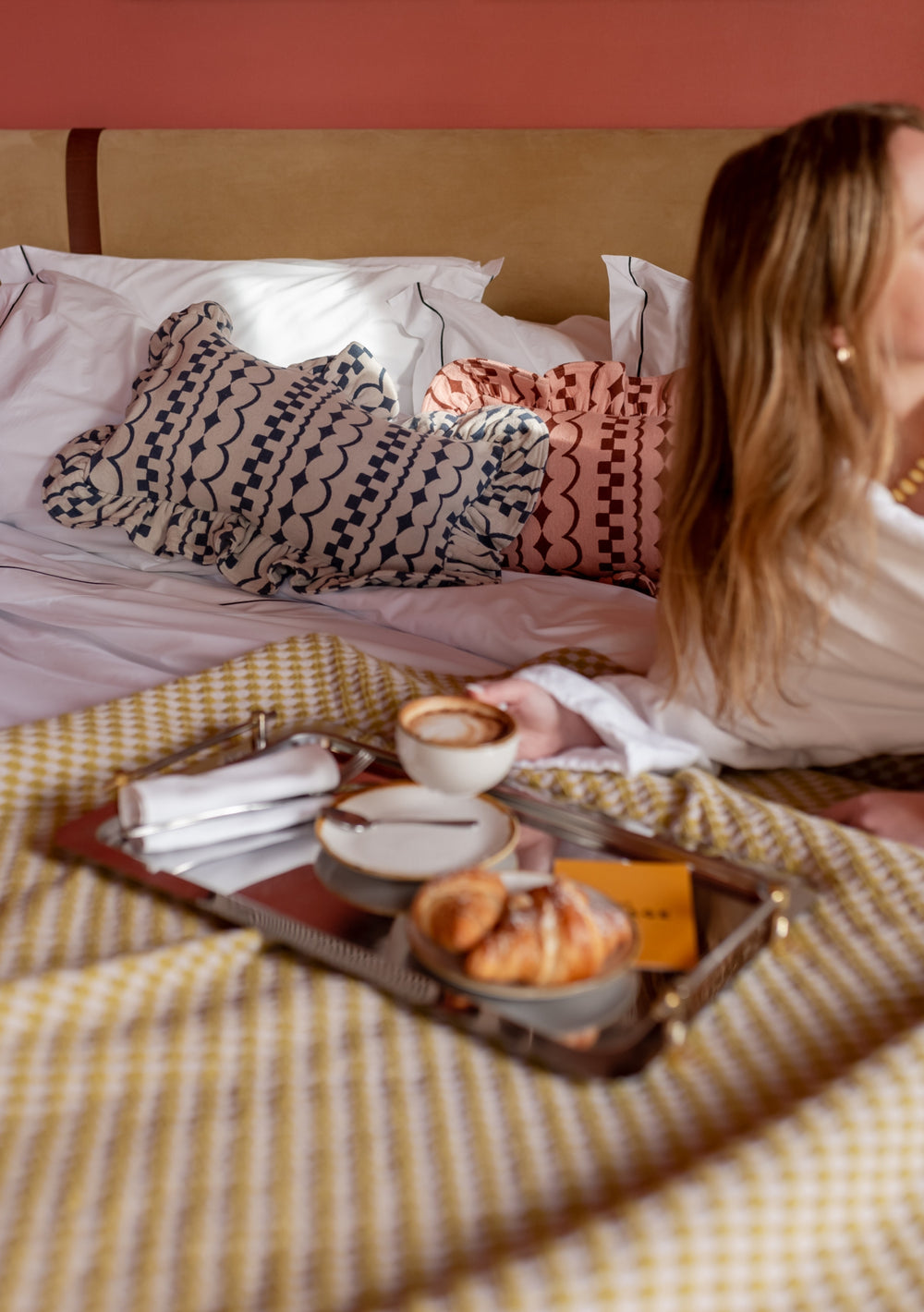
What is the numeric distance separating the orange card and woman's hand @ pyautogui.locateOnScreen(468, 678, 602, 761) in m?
0.22

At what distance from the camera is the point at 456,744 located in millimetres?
849

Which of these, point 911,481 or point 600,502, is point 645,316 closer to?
point 600,502

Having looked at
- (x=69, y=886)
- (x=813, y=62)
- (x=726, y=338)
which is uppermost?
(x=813, y=62)

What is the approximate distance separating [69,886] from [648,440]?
44.4 inches

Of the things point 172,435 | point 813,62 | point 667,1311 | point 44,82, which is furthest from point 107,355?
point 667,1311

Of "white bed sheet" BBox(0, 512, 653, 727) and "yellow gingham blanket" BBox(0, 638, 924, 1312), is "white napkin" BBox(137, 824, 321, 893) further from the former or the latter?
"white bed sheet" BBox(0, 512, 653, 727)

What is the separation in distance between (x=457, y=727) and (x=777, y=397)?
0.40 metres

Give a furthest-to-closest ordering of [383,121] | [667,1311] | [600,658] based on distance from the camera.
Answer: [383,121]
[600,658]
[667,1311]

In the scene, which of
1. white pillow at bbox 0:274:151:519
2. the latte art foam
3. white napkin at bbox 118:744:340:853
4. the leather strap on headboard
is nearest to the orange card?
the latte art foam

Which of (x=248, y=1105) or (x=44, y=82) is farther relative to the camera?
(x=44, y=82)

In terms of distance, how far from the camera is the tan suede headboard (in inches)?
90.9

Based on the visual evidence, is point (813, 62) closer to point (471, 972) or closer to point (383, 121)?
point (383, 121)

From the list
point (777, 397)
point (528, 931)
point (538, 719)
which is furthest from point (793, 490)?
point (528, 931)

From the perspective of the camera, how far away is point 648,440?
66.7 inches
